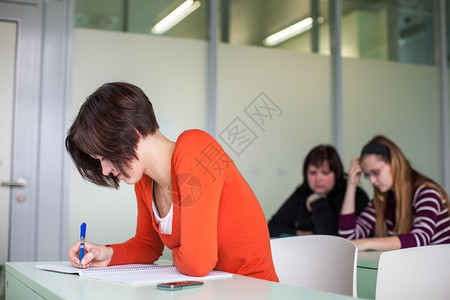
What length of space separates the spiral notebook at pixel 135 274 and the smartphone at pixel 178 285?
80 millimetres

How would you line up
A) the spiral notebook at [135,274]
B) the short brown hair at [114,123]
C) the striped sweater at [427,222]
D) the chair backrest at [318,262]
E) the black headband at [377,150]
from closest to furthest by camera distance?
1. the spiral notebook at [135,274]
2. the short brown hair at [114,123]
3. the chair backrest at [318,262]
4. the striped sweater at [427,222]
5. the black headband at [377,150]

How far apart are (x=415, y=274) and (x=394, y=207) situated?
4.13 ft

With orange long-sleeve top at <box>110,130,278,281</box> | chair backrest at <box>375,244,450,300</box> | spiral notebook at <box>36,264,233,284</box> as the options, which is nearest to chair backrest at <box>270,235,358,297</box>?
chair backrest at <box>375,244,450,300</box>

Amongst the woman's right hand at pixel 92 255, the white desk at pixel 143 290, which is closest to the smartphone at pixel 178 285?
the white desk at pixel 143 290

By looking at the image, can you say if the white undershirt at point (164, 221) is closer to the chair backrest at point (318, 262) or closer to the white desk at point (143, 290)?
the white desk at point (143, 290)

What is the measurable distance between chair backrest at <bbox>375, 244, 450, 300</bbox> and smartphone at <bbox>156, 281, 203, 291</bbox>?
0.57 metres

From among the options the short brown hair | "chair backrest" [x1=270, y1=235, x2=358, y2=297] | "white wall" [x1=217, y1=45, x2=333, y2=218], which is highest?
"white wall" [x1=217, y1=45, x2=333, y2=218]

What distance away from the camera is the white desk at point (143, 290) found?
1016 millimetres

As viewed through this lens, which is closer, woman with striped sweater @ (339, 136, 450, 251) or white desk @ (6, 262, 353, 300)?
white desk @ (6, 262, 353, 300)

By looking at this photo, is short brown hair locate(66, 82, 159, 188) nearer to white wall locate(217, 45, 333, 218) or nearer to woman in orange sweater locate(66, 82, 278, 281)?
woman in orange sweater locate(66, 82, 278, 281)

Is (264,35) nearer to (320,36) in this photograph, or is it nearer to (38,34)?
(320,36)

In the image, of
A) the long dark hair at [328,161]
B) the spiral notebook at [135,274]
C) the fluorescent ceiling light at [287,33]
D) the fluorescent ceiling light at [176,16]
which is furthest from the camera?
the fluorescent ceiling light at [287,33]

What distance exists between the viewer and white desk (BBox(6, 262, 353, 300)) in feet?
3.33

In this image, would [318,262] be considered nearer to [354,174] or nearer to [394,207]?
[394,207]
